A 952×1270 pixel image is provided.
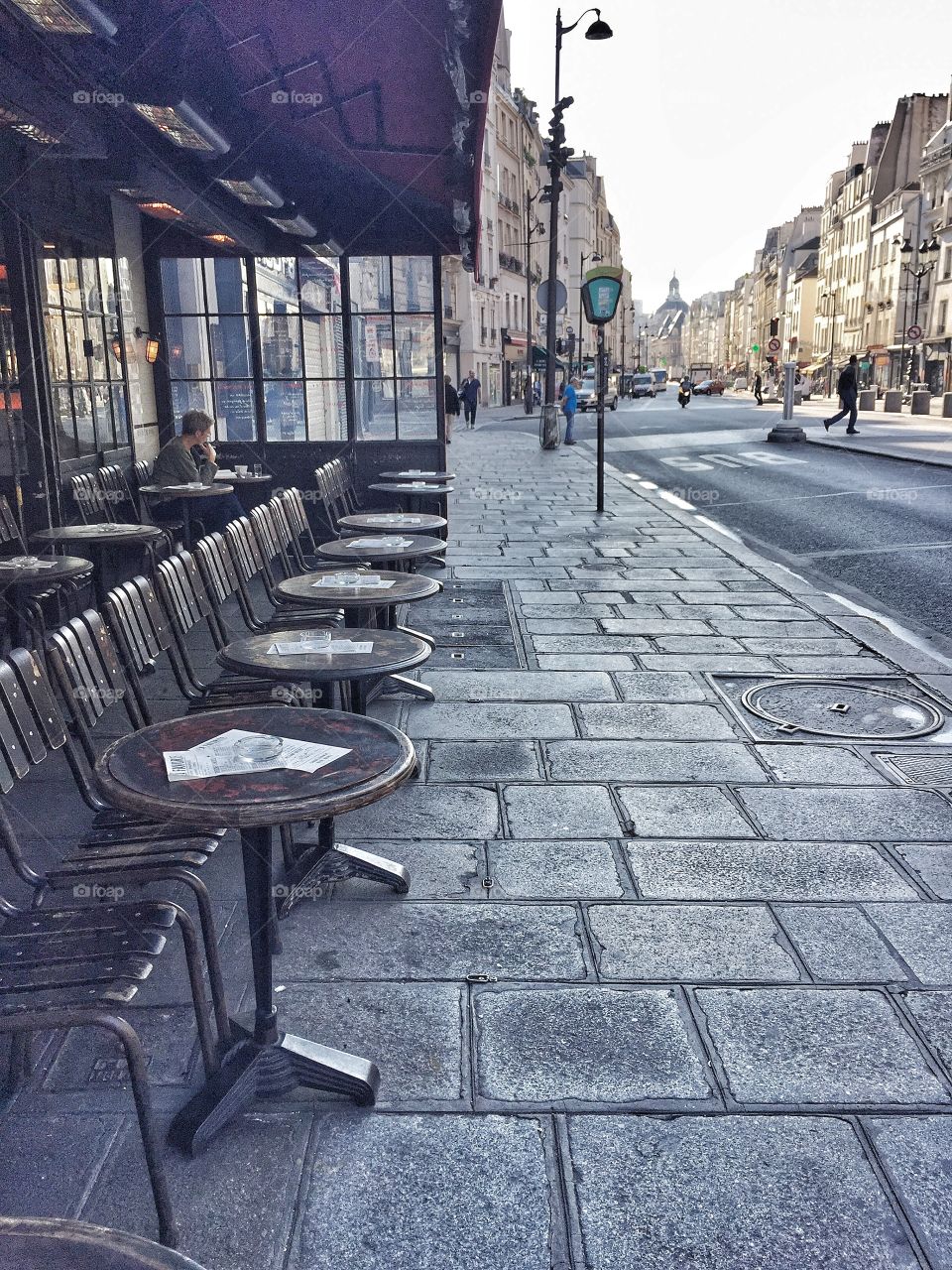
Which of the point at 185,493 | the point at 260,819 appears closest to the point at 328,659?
the point at 260,819

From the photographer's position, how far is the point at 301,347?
11.2 m

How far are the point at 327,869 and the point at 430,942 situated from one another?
24.9 inches

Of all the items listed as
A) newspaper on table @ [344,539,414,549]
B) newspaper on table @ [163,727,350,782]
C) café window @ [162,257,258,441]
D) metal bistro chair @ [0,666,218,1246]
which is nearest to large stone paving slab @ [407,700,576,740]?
A: newspaper on table @ [344,539,414,549]

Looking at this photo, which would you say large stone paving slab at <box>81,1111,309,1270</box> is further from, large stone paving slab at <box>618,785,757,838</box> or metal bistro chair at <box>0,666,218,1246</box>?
large stone paving slab at <box>618,785,757,838</box>

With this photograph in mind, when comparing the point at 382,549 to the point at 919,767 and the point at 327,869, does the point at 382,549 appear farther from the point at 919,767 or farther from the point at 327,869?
the point at 919,767

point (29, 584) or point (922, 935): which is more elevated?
point (29, 584)

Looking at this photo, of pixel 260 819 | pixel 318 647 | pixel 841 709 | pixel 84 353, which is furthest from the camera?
pixel 84 353

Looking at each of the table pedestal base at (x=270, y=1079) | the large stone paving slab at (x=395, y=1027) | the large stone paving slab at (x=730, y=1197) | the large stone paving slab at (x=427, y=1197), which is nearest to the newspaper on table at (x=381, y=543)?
the large stone paving slab at (x=395, y=1027)

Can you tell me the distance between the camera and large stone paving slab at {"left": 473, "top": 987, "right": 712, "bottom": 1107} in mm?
2807

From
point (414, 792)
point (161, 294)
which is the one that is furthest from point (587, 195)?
point (414, 792)

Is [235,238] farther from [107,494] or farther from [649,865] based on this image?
[649,865]

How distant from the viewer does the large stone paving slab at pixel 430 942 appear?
342cm

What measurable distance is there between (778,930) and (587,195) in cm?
9908

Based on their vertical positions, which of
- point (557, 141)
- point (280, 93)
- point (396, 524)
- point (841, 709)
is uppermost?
point (557, 141)
